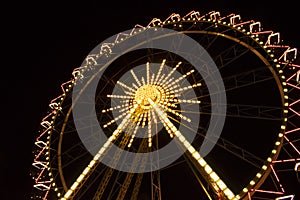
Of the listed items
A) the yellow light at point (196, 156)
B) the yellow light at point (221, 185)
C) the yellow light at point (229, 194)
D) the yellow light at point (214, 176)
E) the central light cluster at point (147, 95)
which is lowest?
the yellow light at point (229, 194)

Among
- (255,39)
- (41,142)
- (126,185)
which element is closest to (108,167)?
(126,185)

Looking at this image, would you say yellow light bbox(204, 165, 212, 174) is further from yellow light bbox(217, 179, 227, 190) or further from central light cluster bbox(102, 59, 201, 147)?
central light cluster bbox(102, 59, 201, 147)

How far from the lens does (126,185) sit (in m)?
8.06

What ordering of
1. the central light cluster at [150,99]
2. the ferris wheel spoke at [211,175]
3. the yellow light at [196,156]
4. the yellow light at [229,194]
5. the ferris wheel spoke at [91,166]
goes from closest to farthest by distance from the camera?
the yellow light at [229,194]
the ferris wheel spoke at [211,175]
the yellow light at [196,156]
the ferris wheel spoke at [91,166]
the central light cluster at [150,99]

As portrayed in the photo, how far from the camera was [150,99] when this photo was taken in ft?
28.1

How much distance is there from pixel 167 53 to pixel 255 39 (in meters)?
2.52

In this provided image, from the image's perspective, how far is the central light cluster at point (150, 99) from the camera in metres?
8.41

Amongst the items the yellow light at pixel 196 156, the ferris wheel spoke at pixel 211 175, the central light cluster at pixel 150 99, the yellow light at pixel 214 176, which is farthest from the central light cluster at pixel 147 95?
the yellow light at pixel 214 176

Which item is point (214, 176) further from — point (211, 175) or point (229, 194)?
point (229, 194)

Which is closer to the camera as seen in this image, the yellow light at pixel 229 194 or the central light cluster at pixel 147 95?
the yellow light at pixel 229 194

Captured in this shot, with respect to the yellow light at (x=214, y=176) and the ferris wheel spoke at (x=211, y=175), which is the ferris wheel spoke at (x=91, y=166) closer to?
the ferris wheel spoke at (x=211, y=175)

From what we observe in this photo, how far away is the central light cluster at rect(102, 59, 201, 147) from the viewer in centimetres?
841

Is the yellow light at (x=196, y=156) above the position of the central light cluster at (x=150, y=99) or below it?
below

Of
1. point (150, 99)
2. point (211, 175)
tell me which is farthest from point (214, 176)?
point (150, 99)
